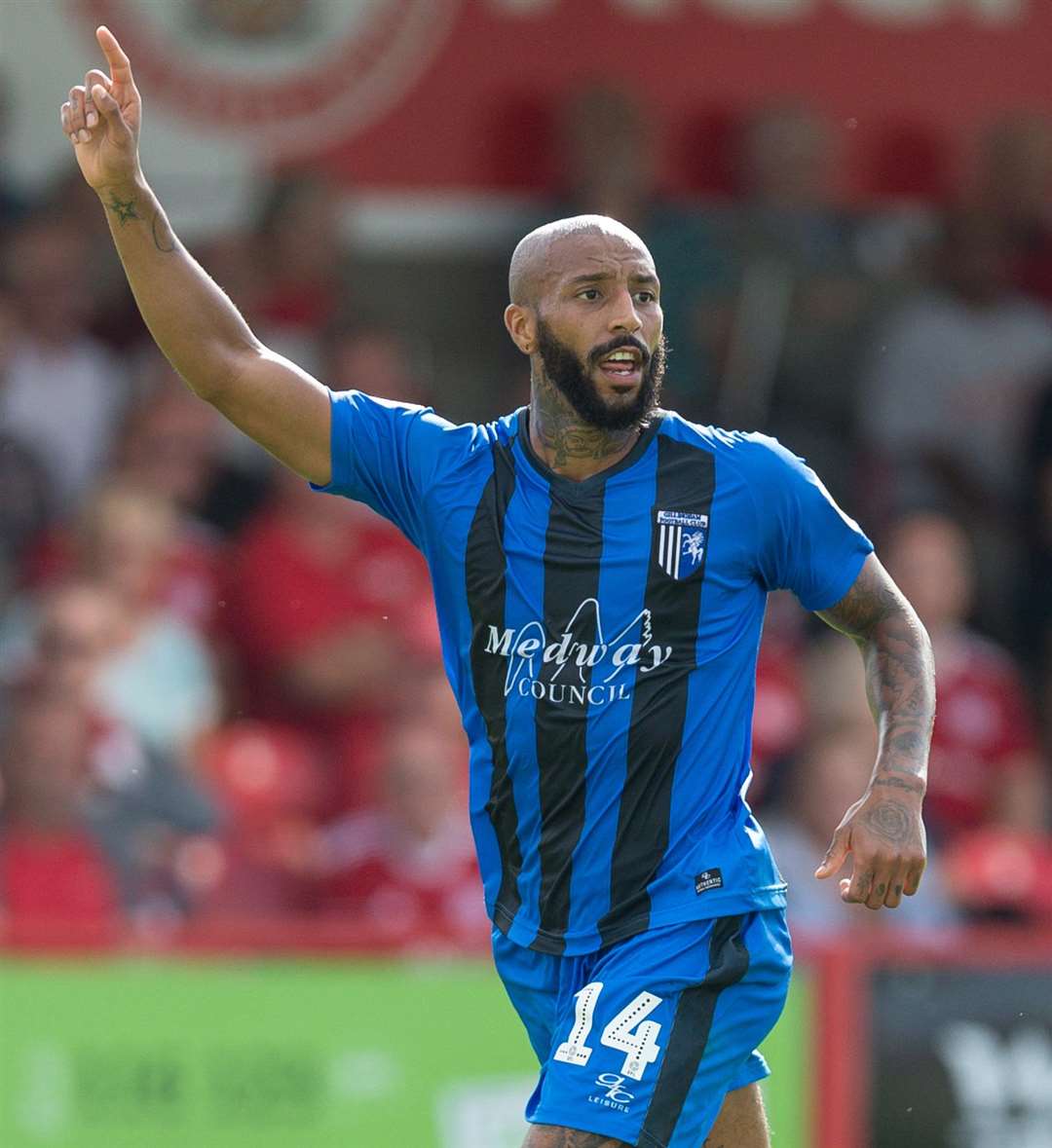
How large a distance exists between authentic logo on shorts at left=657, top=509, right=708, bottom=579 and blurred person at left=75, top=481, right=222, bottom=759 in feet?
12.7

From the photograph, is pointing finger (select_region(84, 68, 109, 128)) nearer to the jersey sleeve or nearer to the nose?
the jersey sleeve

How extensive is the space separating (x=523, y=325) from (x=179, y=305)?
0.67 metres

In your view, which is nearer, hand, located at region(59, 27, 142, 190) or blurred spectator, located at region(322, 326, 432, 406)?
hand, located at region(59, 27, 142, 190)

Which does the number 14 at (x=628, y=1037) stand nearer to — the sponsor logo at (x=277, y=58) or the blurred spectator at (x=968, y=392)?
the blurred spectator at (x=968, y=392)

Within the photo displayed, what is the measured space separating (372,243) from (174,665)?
2556 millimetres

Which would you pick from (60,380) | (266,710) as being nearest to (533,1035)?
(266,710)

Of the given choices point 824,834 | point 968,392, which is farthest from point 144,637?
point 968,392

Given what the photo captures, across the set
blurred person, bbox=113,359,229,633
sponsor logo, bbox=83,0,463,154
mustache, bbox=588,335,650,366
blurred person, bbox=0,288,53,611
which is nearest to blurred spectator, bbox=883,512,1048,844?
blurred person, bbox=113,359,229,633

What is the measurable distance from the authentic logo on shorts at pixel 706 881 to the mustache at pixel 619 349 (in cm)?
97

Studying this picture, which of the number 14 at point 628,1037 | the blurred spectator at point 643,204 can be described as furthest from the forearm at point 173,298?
the blurred spectator at point 643,204

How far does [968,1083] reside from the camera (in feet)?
26.3

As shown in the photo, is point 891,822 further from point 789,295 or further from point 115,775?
point 789,295

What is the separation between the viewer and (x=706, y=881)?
461 cm

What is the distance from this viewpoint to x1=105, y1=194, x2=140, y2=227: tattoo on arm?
4.73 meters
